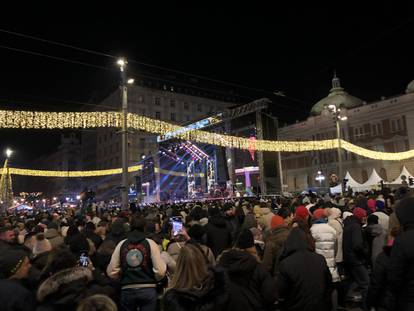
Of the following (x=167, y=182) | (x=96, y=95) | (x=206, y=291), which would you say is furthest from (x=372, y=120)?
(x=206, y=291)

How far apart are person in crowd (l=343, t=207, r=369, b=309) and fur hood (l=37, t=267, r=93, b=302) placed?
5.47m

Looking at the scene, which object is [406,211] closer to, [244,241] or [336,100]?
[244,241]

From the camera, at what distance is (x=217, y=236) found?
276 inches

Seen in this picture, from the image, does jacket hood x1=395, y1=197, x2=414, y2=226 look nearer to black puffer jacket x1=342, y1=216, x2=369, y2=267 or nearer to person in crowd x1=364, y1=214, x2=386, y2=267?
black puffer jacket x1=342, y1=216, x2=369, y2=267

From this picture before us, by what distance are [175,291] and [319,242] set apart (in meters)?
4.00

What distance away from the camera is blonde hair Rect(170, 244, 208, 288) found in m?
3.14

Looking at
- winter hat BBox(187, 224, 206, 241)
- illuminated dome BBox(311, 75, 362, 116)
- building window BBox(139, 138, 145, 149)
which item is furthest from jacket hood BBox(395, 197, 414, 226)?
building window BBox(139, 138, 145, 149)

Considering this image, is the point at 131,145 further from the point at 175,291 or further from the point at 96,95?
the point at 175,291

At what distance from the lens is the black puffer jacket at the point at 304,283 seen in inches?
157

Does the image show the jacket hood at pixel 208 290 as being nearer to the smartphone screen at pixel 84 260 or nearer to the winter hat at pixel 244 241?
the winter hat at pixel 244 241

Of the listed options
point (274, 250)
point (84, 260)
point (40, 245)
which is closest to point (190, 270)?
point (274, 250)

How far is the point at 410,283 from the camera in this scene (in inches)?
131

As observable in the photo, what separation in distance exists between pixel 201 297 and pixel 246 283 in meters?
0.58

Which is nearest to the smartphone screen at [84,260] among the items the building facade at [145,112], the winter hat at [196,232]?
the winter hat at [196,232]
